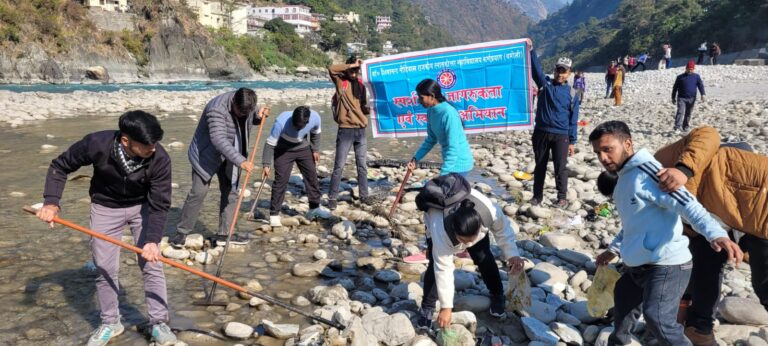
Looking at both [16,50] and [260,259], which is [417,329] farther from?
[16,50]

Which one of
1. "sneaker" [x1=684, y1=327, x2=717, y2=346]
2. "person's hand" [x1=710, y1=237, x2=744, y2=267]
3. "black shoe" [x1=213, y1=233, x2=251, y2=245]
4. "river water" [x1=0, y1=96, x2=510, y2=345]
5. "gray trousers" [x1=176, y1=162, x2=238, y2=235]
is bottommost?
"river water" [x1=0, y1=96, x2=510, y2=345]

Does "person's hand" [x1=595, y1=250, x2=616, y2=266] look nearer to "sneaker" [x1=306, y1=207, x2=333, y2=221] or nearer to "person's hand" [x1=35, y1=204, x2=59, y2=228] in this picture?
"person's hand" [x1=35, y1=204, x2=59, y2=228]

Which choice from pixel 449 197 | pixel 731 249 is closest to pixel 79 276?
pixel 449 197

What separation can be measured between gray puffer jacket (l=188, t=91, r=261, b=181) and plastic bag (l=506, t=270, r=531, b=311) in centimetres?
275

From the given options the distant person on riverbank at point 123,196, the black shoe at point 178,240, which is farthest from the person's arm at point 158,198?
the black shoe at point 178,240

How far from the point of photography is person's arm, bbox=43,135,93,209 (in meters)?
3.18

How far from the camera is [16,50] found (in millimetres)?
43406

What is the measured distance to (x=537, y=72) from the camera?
6801 millimetres

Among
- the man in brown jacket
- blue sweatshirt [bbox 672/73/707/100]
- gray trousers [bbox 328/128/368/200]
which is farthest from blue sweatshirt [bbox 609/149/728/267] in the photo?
blue sweatshirt [bbox 672/73/707/100]

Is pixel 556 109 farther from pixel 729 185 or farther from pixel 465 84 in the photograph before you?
pixel 729 185

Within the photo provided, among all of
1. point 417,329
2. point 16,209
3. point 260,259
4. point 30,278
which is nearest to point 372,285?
point 417,329

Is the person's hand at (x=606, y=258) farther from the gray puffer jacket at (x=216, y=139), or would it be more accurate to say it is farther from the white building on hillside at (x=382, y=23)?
the white building on hillside at (x=382, y=23)

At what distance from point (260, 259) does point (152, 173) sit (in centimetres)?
233

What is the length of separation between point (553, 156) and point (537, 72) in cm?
116
